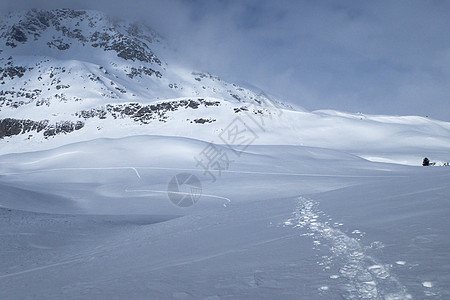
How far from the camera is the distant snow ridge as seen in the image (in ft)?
7.11

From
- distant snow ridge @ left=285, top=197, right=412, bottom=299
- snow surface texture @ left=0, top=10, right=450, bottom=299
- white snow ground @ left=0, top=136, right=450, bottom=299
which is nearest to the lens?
distant snow ridge @ left=285, top=197, right=412, bottom=299

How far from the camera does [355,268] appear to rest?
8.68ft

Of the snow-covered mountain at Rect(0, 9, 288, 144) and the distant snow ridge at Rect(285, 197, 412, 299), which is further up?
the snow-covered mountain at Rect(0, 9, 288, 144)

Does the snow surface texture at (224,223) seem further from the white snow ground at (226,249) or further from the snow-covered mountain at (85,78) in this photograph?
the snow-covered mountain at (85,78)

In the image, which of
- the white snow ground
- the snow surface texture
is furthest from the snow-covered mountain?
the white snow ground

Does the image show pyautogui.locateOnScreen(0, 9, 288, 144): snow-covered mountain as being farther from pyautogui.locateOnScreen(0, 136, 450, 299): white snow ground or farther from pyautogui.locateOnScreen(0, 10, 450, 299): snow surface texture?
pyautogui.locateOnScreen(0, 136, 450, 299): white snow ground

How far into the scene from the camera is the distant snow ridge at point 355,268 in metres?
2.17

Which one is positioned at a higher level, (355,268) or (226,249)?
(355,268)

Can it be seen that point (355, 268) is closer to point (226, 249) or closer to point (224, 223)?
point (226, 249)

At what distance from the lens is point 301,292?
2.31 meters

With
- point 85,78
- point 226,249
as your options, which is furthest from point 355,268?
point 85,78

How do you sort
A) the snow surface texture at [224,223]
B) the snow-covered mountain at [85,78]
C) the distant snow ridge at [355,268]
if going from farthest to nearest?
the snow-covered mountain at [85,78]
the snow surface texture at [224,223]
the distant snow ridge at [355,268]

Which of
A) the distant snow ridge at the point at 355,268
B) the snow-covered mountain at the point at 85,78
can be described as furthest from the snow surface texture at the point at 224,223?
the snow-covered mountain at the point at 85,78

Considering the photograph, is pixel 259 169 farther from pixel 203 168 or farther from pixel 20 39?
pixel 20 39
